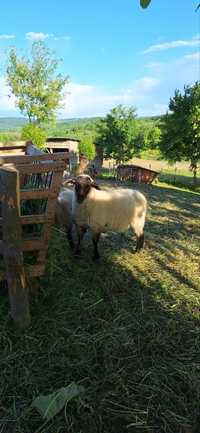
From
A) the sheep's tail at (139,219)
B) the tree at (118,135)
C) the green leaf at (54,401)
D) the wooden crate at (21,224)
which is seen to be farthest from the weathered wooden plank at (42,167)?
the tree at (118,135)

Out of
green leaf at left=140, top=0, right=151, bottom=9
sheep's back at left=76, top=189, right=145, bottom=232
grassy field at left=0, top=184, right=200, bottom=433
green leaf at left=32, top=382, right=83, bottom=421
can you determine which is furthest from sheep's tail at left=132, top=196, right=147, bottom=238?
green leaf at left=140, top=0, right=151, bottom=9

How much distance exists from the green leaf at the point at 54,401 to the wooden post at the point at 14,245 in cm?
101

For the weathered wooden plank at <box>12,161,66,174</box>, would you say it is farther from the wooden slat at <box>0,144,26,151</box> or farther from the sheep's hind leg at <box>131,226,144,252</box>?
the wooden slat at <box>0,144,26,151</box>

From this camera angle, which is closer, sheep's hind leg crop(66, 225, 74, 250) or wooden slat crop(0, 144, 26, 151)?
sheep's hind leg crop(66, 225, 74, 250)

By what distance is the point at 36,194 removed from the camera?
3.96 metres

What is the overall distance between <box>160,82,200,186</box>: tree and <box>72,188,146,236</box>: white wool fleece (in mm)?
33867

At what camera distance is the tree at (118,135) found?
Result: 190 ft

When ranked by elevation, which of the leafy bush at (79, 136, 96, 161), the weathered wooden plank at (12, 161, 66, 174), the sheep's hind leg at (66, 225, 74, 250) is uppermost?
the weathered wooden plank at (12, 161, 66, 174)

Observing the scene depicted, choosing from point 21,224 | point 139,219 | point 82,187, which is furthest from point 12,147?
point 21,224

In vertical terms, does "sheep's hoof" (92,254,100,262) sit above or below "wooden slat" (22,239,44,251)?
below

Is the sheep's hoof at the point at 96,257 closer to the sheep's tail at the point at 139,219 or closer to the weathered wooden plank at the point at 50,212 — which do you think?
the sheep's tail at the point at 139,219

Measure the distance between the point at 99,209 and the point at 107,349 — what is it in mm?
2926

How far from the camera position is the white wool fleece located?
6457 millimetres

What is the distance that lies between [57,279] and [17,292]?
1056mm
